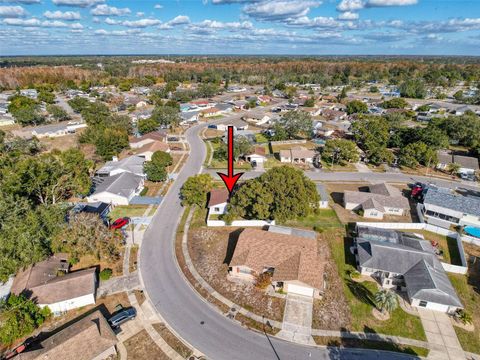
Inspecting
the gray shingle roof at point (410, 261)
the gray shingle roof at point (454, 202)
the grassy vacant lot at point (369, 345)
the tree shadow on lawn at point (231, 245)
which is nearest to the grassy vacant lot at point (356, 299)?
the grassy vacant lot at point (369, 345)

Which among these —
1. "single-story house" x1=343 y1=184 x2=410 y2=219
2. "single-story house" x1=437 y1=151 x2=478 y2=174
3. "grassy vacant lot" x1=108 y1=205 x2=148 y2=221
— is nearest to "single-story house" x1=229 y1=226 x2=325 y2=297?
"single-story house" x1=343 y1=184 x2=410 y2=219

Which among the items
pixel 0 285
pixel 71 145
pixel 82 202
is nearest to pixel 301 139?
pixel 82 202

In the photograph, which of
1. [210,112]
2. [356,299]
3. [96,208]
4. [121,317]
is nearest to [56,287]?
[121,317]

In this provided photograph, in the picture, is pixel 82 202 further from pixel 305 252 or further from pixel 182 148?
pixel 305 252

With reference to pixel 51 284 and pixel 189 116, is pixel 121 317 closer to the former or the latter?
pixel 51 284

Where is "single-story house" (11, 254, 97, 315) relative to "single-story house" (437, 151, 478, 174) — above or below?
below

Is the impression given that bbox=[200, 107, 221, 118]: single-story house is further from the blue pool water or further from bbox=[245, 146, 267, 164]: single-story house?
the blue pool water
